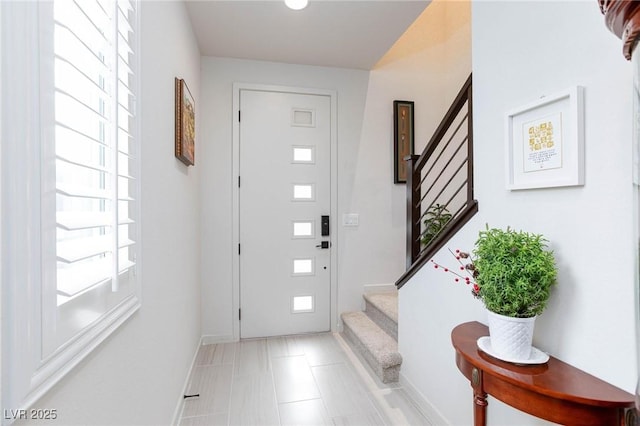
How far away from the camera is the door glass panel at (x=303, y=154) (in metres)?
3.13

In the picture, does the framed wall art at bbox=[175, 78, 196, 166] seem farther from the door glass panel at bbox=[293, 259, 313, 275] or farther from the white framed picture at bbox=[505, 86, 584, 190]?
the white framed picture at bbox=[505, 86, 584, 190]

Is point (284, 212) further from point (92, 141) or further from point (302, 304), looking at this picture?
point (92, 141)

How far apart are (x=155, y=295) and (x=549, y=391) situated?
1.56 meters

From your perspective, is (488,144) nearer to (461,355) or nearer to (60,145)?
(461,355)

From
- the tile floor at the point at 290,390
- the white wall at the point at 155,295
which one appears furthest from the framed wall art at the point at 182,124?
the tile floor at the point at 290,390

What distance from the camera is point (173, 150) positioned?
181cm

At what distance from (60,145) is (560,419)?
1.52m

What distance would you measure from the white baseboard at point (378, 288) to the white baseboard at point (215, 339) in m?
1.39

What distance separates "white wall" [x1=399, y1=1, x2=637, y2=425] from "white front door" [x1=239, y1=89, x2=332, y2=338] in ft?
5.54

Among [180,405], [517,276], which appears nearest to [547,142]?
[517,276]

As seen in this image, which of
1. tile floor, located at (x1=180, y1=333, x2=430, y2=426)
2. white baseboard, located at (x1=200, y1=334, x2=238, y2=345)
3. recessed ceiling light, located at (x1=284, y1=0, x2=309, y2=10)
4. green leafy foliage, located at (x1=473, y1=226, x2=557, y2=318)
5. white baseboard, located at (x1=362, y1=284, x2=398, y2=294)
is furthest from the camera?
white baseboard, located at (x1=362, y1=284, x2=398, y2=294)

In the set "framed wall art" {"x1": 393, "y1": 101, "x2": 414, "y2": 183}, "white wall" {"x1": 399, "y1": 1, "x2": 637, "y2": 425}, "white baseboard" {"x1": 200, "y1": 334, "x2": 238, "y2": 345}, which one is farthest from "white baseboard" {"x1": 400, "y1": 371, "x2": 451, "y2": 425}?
"framed wall art" {"x1": 393, "y1": 101, "x2": 414, "y2": 183}

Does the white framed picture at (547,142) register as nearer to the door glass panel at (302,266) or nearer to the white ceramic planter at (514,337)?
the white ceramic planter at (514,337)

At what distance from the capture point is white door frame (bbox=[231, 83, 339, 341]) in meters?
3.00
